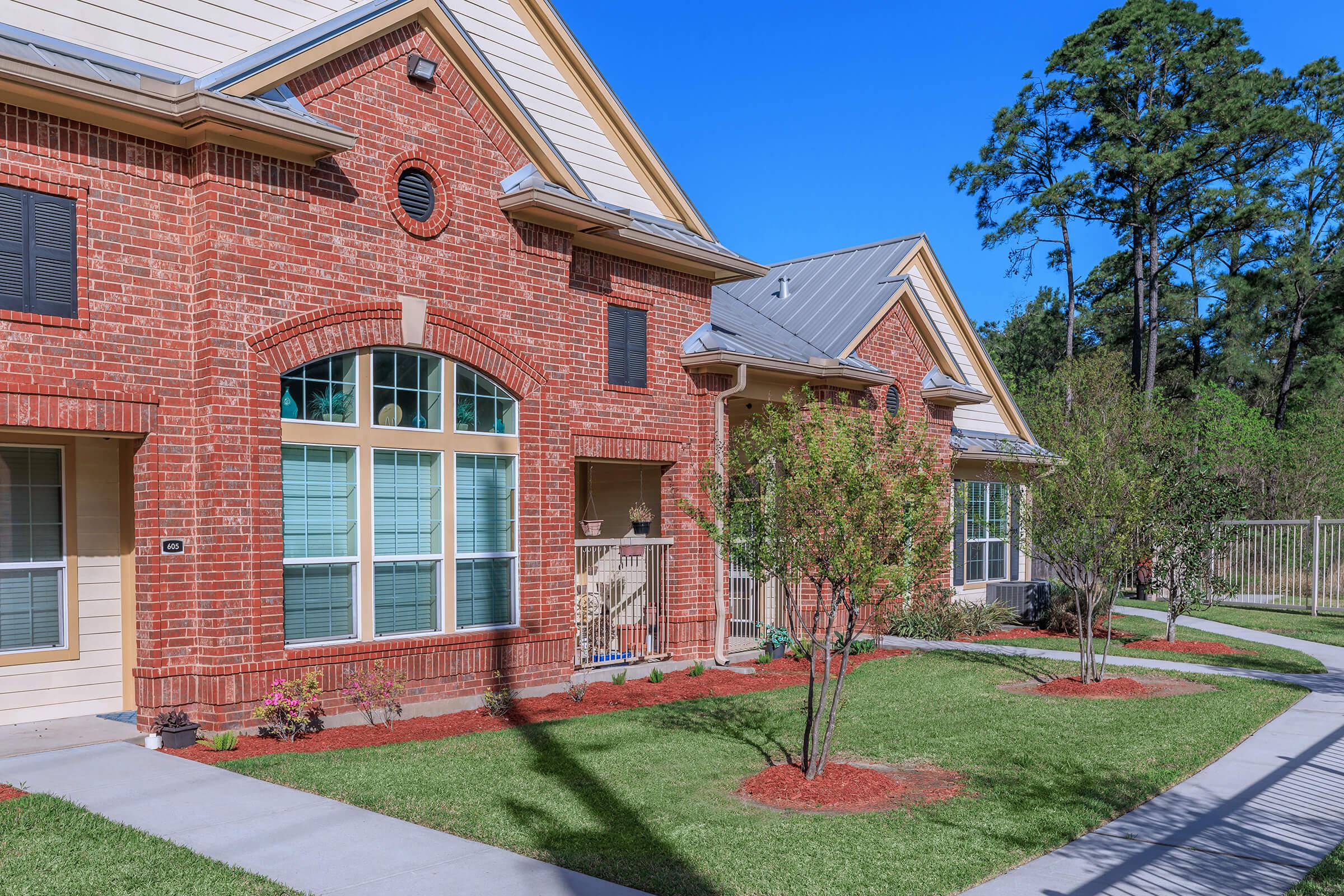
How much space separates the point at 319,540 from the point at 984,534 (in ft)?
53.7

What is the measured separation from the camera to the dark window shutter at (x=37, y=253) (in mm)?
8820

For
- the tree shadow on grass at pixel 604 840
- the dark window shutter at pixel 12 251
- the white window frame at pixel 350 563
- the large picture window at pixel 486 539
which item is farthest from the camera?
the large picture window at pixel 486 539

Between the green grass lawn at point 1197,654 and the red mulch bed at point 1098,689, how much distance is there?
10.4ft

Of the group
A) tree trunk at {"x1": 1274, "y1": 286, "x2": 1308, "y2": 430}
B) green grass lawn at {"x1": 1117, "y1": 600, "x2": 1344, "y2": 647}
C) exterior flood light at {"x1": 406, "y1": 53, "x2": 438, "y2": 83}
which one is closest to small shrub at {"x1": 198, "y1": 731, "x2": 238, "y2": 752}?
Answer: exterior flood light at {"x1": 406, "y1": 53, "x2": 438, "y2": 83}

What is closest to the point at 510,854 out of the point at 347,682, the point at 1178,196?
the point at 347,682

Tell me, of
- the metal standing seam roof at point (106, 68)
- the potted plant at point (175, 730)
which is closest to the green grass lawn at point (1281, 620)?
the potted plant at point (175, 730)

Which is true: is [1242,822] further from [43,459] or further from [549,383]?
[43,459]

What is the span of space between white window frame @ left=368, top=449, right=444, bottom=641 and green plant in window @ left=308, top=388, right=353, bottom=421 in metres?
0.49

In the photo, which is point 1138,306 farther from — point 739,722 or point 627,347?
point 739,722

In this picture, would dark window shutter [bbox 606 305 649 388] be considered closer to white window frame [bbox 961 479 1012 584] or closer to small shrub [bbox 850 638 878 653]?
small shrub [bbox 850 638 878 653]

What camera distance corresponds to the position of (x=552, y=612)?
1290 centimetres

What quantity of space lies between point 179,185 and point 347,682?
509cm

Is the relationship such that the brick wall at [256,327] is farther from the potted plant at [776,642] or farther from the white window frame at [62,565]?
the potted plant at [776,642]

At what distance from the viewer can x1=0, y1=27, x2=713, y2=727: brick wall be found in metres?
9.31
